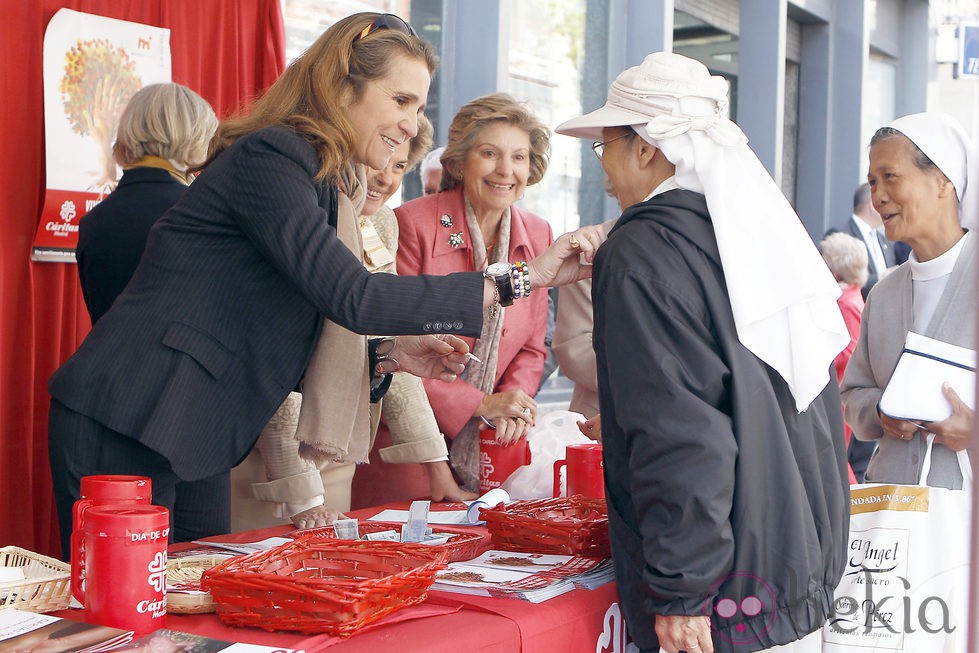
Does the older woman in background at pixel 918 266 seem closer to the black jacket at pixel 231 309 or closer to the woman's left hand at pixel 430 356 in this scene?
the woman's left hand at pixel 430 356

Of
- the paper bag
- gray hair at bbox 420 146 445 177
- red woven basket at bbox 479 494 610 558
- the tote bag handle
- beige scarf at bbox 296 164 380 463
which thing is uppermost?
gray hair at bbox 420 146 445 177

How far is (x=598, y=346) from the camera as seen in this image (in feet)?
5.94

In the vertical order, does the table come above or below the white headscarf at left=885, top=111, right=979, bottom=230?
below

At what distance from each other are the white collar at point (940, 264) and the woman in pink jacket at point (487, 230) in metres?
1.05

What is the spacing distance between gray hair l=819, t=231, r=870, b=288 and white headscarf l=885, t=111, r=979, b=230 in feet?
11.2

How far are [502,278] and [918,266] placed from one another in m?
1.28

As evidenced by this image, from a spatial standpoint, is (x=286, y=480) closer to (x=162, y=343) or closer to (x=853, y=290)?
(x=162, y=343)

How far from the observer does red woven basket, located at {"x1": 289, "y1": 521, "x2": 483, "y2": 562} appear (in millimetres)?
1887

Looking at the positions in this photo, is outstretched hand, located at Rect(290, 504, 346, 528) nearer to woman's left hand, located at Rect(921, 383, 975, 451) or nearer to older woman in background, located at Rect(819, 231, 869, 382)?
woman's left hand, located at Rect(921, 383, 975, 451)

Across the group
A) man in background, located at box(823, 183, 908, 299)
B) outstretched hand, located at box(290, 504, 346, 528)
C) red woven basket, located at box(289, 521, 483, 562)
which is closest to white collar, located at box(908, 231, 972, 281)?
red woven basket, located at box(289, 521, 483, 562)

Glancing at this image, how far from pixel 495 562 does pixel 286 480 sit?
0.59 meters

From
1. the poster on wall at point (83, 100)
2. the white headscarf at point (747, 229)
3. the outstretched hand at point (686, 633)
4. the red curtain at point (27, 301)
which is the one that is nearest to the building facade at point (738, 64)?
the poster on wall at point (83, 100)

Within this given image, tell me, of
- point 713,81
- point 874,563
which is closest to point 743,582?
point 874,563

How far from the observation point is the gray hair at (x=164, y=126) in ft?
9.27
